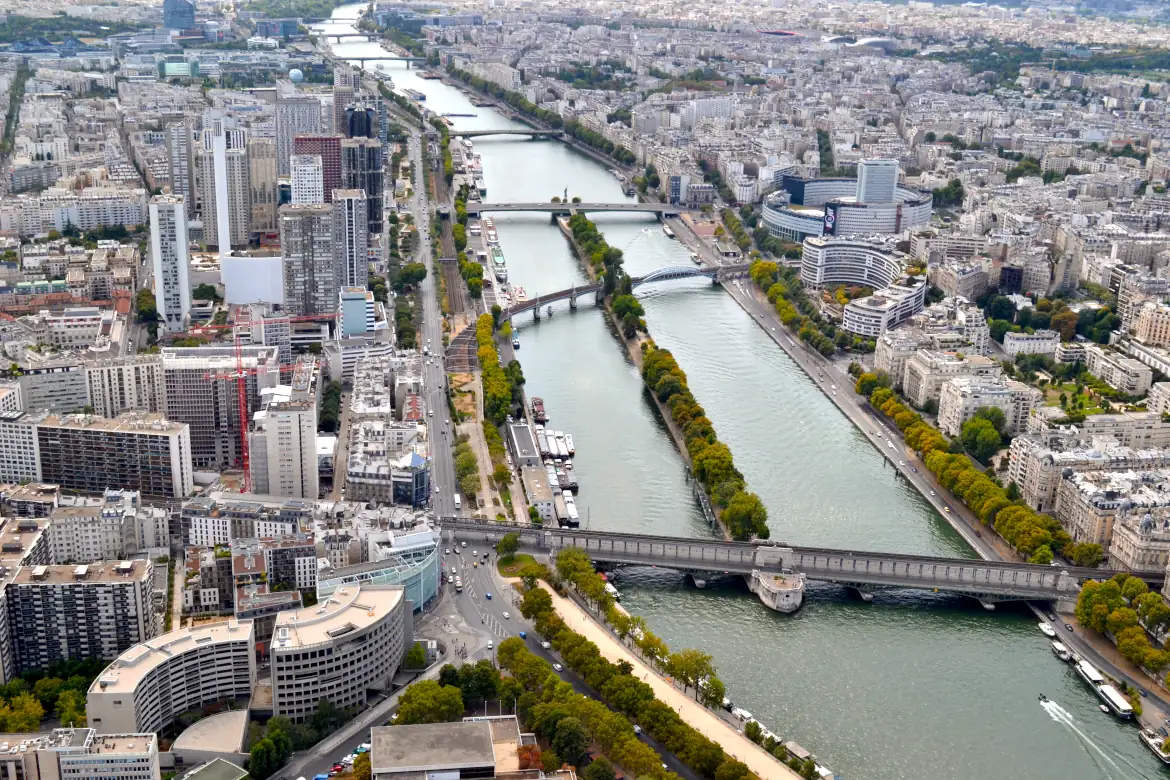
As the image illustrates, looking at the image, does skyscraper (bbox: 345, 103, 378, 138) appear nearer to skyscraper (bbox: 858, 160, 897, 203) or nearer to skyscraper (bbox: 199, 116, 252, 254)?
skyscraper (bbox: 199, 116, 252, 254)

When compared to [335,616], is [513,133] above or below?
above

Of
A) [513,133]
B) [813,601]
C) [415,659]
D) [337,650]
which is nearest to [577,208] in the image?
[513,133]

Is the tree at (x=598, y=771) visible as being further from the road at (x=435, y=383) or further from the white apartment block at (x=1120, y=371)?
the white apartment block at (x=1120, y=371)

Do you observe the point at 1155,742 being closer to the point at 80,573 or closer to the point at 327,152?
the point at 80,573

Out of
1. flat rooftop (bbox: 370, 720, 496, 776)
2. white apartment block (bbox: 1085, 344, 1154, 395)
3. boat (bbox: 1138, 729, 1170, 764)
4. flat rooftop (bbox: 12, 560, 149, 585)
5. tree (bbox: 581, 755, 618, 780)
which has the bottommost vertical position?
boat (bbox: 1138, 729, 1170, 764)

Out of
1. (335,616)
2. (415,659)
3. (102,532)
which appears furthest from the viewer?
(102,532)

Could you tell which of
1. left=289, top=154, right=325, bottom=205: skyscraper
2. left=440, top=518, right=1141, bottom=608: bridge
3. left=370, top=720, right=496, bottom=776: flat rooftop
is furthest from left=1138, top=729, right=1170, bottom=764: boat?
left=289, top=154, right=325, bottom=205: skyscraper

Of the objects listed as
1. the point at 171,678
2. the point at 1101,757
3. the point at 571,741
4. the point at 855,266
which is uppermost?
the point at 855,266
